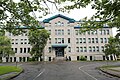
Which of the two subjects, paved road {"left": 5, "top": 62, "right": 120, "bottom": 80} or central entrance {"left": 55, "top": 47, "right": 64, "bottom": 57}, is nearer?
paved road {"left": 5, "top": 62, "right": 120, "bottom": 80}

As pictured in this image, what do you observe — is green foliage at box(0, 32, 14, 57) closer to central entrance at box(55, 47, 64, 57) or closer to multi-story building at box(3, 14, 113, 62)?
multi-story building at box(3, 14, 113, 62)

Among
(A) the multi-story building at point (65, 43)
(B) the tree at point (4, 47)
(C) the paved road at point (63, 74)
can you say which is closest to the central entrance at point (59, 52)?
(A) the multi-story building at point (65, 43)

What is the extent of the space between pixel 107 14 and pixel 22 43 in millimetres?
55155

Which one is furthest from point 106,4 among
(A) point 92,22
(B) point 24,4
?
(B) point 24,4

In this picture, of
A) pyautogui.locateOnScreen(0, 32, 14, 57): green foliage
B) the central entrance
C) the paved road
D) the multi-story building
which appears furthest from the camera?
the multi-story building

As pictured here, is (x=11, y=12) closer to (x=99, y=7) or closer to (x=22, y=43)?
(x=99, y=7)

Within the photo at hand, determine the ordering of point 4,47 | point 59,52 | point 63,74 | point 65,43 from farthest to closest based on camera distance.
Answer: point 65,43, point 59,52, point 4,47, point 63,74

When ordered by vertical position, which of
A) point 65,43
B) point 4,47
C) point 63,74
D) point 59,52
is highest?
point 65,43

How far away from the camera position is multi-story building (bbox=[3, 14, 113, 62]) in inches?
2322

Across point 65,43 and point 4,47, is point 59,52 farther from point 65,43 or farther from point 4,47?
point 4,47

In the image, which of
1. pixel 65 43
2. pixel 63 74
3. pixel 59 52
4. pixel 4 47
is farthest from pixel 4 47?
pixel 63 74

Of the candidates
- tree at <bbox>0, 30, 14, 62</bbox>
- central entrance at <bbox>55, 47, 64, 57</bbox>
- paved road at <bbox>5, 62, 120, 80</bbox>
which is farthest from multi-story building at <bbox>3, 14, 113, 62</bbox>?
paved road at <bbox>5, 62, 120, 80</bbox>

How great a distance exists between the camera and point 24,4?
35.2 ft

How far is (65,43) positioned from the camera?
60.3m
